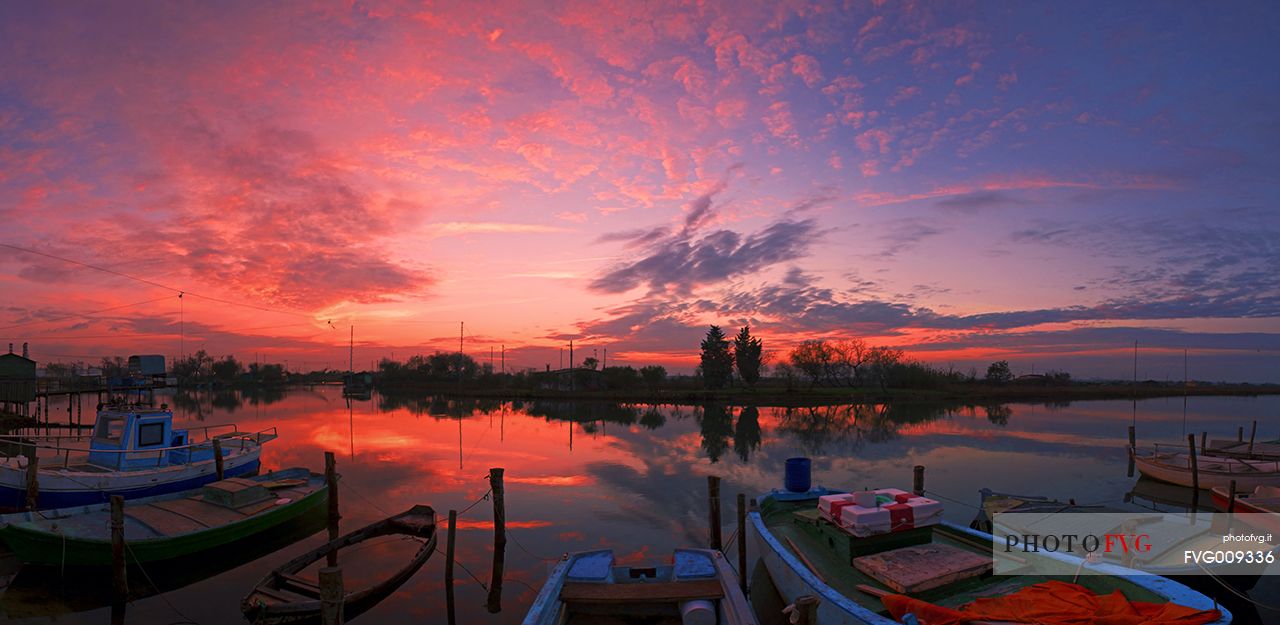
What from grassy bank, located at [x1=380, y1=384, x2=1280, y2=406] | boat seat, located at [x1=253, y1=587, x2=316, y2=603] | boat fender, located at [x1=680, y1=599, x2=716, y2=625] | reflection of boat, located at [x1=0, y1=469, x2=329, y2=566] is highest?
boat fender, located at [x1=680, y1=599, x2=716, y2=625]

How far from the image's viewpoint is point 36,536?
13.9 metres

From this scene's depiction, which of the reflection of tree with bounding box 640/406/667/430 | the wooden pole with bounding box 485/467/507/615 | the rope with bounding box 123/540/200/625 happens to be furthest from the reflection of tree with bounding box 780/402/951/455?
the rope with bounding box 123/540/200/625

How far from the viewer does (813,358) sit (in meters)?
124

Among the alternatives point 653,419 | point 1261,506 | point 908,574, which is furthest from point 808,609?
point 653,419

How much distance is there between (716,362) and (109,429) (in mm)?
95920

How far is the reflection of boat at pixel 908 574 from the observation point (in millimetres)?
8781

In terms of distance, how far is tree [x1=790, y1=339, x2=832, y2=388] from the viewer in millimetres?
123688

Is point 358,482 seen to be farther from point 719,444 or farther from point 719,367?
point 719,367

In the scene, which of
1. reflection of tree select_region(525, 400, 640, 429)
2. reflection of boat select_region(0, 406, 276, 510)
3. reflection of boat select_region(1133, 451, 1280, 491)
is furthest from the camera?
reflection of tree select_region(525, 400, 640, 429)

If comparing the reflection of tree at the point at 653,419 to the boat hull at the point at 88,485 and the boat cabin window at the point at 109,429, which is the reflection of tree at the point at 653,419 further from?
the boat cabin window at the point at 109,429

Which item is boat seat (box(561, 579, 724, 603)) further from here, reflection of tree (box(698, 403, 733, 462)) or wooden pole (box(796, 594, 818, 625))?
reflection of tree (box(698, 403, 733, 462))

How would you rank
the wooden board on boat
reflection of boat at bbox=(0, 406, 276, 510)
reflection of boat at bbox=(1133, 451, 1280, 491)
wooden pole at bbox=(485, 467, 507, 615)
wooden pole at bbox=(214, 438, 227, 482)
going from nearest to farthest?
the wooden board on boat
wooden pole at bbox=(485, 467, 507, 615)
reflection of boat at bbox=(0, 406, 276, 510)
wooden pole at bbox=(214, 438, 227, 482)
reflection of boat at bbox=(1133, 451, 1280, 491)

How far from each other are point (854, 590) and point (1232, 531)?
13572 millimetres

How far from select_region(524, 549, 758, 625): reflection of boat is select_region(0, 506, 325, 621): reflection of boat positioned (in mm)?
10974
